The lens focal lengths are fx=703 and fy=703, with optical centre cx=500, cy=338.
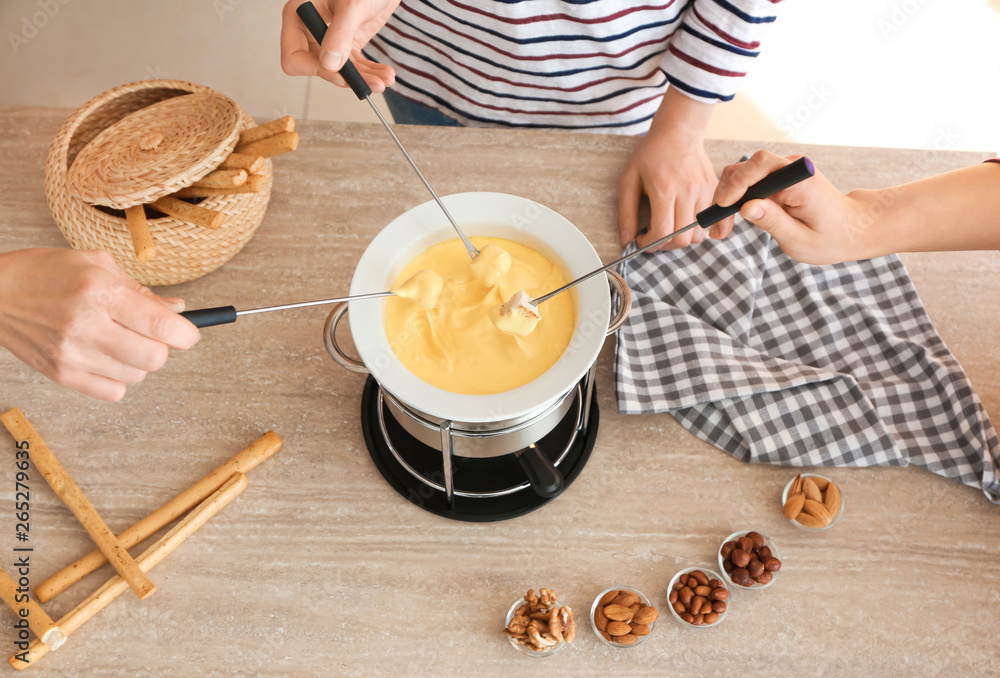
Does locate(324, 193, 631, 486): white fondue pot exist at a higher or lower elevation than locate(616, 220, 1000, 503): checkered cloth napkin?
higher

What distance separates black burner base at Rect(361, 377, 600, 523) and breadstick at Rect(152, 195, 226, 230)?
0.33 metres

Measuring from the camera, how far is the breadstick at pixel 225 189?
39.8 inches

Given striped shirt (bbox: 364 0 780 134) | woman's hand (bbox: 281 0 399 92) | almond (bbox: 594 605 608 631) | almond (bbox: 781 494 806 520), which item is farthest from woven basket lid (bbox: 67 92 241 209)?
almond (bbox: 781 494 806 520)

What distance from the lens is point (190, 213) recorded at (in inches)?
39.5

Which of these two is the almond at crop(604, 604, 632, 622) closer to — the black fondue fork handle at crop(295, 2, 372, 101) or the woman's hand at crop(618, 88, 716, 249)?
the woman's hand at crop(618, 88, 716, 249)

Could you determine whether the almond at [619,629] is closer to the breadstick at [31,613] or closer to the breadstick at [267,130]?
the breadstick at [31,613]

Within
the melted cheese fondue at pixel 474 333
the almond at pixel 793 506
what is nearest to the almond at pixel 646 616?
the almond at pixel 793 506

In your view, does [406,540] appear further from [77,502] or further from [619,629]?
[77,502]

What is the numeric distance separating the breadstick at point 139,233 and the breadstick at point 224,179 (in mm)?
93

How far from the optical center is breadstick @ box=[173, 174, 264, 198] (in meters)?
1.01

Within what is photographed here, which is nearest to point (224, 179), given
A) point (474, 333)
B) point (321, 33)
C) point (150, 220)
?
point (150, 220)

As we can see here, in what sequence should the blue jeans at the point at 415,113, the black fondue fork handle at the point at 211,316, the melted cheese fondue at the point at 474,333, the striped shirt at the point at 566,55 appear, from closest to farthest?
the black fondue fork handle at the point at 211,316 → the melted cheese fondue at the point at 474,333 → the striped shirt at the point at 566,55 → the blue jeans at the point at 415,113

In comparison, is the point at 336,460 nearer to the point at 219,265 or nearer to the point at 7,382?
the point at 219,265

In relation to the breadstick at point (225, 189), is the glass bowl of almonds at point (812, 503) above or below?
below
